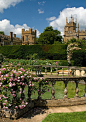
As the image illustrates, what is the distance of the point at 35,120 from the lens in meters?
3.11

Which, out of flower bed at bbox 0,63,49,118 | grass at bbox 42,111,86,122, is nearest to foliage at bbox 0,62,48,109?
flower bed at bbox 0,63,49,118

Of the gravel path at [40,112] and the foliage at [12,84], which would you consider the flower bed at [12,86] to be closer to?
the foliage at [12,84]

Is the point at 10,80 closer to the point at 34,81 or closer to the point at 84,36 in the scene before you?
the point at 34,81

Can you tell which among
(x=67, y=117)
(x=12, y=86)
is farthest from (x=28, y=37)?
(x=67, y=117)

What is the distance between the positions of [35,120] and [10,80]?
1.20m

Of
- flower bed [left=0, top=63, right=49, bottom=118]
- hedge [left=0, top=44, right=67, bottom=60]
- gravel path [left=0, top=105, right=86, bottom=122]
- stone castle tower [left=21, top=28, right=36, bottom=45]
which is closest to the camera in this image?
flower bed [left=0, top=63, right=49, bottom=118]

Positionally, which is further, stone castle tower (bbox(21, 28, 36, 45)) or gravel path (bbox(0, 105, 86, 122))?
stone castle tower (bbox(21, 28, 36, 45))

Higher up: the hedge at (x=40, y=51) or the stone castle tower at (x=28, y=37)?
the stone castle tower at (x=28, y=37)

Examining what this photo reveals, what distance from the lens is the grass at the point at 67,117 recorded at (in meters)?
3.08

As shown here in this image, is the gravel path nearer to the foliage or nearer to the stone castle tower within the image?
the foliage

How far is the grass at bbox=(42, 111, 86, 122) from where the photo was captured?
3.08 meters

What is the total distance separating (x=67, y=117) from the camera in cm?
320

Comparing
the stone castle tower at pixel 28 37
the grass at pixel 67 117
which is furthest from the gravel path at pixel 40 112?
the stone castle tower at pixel 28 37

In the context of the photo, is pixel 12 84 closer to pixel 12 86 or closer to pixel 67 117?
pixel 12 86
